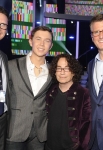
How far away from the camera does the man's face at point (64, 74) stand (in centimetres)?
204

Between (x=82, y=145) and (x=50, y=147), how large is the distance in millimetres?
311

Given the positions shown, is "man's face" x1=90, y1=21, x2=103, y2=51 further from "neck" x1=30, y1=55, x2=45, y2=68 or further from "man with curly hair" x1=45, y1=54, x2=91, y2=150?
"neck" x1=30, y1=55, x2=45, y2=68

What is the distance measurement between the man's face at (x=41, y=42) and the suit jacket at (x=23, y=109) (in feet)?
0.90

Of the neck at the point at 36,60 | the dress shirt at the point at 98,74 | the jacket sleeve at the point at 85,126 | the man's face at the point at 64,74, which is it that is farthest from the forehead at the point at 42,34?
the jacket sleeve at the point at 85,126

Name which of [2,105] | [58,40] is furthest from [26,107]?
[58,40]

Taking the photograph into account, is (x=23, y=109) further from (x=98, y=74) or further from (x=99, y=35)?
(x=99, y=35)

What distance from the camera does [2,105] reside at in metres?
2.00

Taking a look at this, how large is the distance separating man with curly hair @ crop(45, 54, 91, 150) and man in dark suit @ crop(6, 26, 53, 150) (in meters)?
0.12

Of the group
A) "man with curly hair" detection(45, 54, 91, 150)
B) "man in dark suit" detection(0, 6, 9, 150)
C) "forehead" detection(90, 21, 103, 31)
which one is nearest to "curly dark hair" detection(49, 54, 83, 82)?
"man with curly hair" detection(45, 54, 91, 150)

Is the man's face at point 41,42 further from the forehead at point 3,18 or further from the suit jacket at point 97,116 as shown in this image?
the suit jacket at point 97,116

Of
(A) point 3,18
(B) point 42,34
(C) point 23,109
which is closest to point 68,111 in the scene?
(C) point 23,109

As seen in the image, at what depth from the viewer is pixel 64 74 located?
2.04 meters

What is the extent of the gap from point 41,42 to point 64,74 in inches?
18.5

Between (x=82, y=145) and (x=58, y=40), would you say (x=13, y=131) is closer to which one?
(x=82, y=145)
